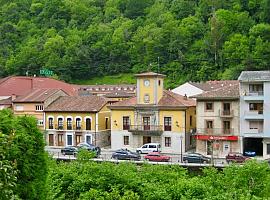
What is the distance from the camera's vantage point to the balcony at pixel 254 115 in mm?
39991

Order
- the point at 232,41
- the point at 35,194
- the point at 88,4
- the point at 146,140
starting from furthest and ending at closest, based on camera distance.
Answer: the point at 88,4, the point at 232,41, the point at 146,140, the point at 35,194

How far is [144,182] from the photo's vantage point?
24.3 metres

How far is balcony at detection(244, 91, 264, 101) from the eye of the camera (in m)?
39.8

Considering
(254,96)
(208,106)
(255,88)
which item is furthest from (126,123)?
(255,88)

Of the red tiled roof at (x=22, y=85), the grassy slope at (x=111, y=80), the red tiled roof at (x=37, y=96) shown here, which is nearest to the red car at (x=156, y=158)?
the red tiled roof at (x=37, y=96)

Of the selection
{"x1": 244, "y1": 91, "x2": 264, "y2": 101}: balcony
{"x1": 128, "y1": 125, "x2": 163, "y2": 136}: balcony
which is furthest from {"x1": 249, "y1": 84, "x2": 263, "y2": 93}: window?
{"x1": 128, "y1": 125, "x2": 163, "y2": 136}: balcony

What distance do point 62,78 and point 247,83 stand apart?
61.8m

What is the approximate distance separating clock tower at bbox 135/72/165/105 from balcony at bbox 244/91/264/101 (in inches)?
313

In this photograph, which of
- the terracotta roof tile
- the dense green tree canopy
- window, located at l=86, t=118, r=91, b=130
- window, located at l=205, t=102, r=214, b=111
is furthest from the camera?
window, located at l=86, t=118, r=91, b=130

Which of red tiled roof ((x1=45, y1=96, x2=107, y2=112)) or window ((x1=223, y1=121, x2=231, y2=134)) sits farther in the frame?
red tiled roof ((x1=45, y1=96, x2=107, y2=112))

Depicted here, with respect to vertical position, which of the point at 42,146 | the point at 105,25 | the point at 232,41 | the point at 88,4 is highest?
the point at 88,4

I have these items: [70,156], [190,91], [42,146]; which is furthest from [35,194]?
[190,91]

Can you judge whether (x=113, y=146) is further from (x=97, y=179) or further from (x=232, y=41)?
(x=232, y=41)

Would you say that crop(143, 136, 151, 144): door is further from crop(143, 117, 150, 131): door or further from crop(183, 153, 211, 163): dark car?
crop(183, 153, 211, 163): dark car
